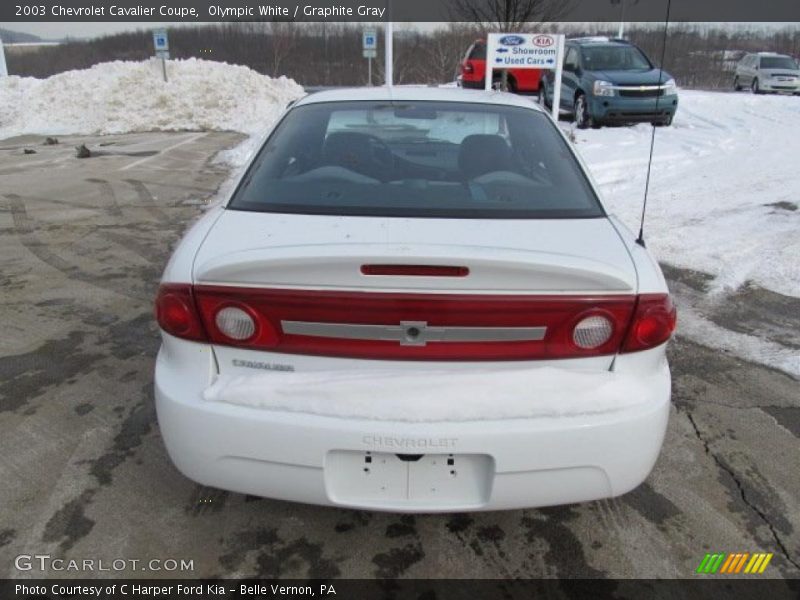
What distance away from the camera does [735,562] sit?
2.30 meters

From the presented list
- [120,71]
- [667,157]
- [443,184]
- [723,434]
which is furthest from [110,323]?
[120,71]

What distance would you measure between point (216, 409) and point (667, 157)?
32.7 ft

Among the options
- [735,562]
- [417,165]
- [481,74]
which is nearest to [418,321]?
[417,165]

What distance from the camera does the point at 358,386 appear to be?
1998 mm

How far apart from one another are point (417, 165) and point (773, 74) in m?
26.5

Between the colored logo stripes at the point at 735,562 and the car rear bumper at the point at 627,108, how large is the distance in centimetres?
1179

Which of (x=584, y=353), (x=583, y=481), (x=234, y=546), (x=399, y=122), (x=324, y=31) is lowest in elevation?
(x=234, y=546)

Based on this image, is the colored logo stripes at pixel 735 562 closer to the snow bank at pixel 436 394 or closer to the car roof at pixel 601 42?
the snow bank at pixel 436 394

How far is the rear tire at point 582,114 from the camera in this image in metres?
13.3

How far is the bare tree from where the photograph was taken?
16.3 m

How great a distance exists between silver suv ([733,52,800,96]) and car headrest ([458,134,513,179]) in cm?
2599

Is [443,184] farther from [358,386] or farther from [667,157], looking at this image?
[667,157]

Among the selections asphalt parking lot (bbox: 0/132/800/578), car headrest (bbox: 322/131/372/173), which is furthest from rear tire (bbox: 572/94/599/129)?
car headrest (bbox: 322/131/372/173)

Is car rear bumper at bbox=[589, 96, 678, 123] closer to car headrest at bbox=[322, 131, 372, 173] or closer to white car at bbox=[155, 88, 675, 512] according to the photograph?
car headrest at bbox=[322, 131, 372, 173]
